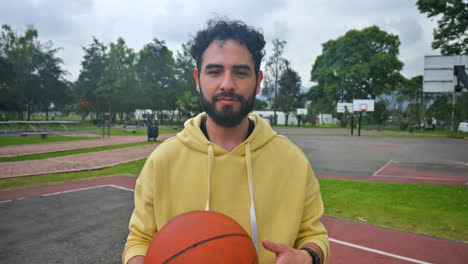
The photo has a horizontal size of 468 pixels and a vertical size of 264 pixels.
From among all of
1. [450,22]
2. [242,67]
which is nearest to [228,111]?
[242,67]

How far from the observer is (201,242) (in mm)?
1352

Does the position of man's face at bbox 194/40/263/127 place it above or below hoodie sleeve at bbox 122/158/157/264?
above

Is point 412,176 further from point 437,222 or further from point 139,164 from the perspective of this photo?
point 139,164

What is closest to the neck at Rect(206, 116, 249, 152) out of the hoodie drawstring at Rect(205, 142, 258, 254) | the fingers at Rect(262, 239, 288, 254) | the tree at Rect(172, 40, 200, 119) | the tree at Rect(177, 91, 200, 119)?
the hoodie drawstring at Rect(205, 142, 258, 254)

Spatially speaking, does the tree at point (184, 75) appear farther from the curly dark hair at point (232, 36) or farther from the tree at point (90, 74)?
the curly dark hair at point (232, 36)

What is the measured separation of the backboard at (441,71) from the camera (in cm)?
1104

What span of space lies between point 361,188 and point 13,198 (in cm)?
932

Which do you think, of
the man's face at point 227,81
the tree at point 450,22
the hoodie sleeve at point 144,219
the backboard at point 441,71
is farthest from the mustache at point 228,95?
the tree at point 450,22

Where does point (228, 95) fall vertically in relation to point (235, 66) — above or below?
below

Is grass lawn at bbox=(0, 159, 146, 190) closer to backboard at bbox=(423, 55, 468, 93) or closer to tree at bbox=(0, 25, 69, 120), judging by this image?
backboard at bbox=(423, 55, 468, 93)

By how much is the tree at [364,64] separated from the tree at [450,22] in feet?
65.7

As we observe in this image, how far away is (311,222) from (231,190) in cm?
53

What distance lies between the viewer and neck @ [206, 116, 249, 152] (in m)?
1.80

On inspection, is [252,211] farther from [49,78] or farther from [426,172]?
[49,78]
